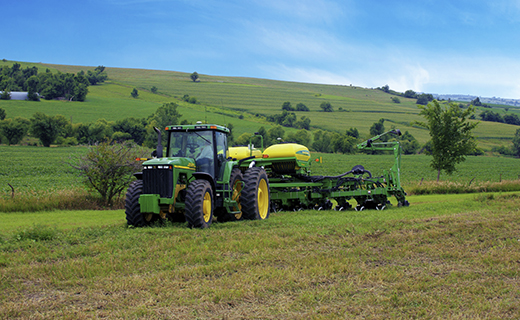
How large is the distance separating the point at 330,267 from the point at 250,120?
81.2m

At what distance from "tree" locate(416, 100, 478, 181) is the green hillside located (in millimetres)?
33491

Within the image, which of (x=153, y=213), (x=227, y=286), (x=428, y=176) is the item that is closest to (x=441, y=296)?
(x=227, y=286)

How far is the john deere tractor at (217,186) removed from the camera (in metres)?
9.55

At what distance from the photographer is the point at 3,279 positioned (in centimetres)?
594

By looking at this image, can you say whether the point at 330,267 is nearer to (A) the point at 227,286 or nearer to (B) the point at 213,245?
(A) the point at 227,286

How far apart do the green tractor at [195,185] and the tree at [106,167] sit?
6.53m

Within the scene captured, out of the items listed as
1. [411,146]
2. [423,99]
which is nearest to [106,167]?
[411,146]

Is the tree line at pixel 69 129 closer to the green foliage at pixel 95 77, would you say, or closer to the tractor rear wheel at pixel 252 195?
the tractor rear wheel at pixel 252 195

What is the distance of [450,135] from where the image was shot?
29172 mm

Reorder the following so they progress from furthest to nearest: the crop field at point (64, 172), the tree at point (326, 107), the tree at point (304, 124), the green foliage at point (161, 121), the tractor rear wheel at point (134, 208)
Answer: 1. the tree at point (326, 107)
2. the tree at point (304, 124)
3. the green foliage at point (161, 121)
4. the crop field at point (64, 172)
5. the tractor rear wheel at point (134, 208)

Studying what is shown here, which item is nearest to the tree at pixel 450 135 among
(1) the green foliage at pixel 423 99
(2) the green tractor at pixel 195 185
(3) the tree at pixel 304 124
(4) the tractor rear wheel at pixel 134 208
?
(2) the green tractor at pixel 195 185

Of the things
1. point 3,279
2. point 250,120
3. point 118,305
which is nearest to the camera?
point 118,305

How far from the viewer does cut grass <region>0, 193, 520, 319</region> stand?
5.00 meters

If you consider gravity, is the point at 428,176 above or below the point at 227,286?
below
